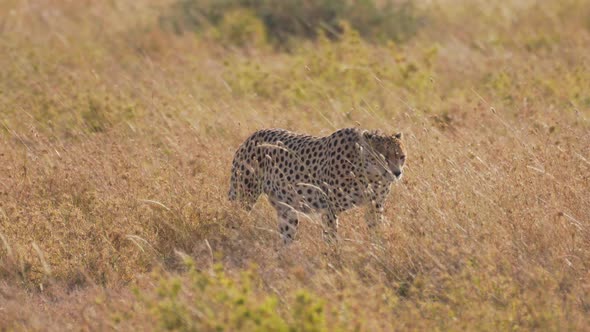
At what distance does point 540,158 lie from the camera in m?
6.10

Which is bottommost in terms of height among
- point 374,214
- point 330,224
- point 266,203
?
point 266,203

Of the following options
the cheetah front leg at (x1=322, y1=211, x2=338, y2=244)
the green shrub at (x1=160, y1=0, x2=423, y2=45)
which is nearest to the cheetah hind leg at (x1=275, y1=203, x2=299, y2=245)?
the cheetah front leg at (x1=322, y1=211, x2=338, y2=244)

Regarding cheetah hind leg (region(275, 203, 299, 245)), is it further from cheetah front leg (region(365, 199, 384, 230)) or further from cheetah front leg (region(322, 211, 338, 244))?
cheetah front leg (region(365, 199, 384, 230))

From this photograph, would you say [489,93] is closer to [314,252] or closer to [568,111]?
[568,111]

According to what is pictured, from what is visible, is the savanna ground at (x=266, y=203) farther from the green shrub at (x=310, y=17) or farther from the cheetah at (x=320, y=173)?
the green shrub at (x=310, y=17)

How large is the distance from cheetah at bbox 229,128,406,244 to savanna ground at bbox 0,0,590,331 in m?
0.13

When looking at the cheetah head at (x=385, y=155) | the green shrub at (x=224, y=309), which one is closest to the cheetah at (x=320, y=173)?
the cheetah head at (x=385, y=155)

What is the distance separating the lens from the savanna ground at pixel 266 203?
4.58 metres

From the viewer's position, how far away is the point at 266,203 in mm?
6641

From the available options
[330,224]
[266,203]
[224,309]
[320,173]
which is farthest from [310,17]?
[224,309]

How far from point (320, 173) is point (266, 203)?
0.80 metres

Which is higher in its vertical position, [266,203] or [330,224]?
[330,224]

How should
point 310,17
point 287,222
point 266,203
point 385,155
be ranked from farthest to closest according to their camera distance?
point 310,17, point 266,203, point 287,222, point 385,155

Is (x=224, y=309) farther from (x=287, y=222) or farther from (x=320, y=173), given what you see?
(x=320, y=173)
